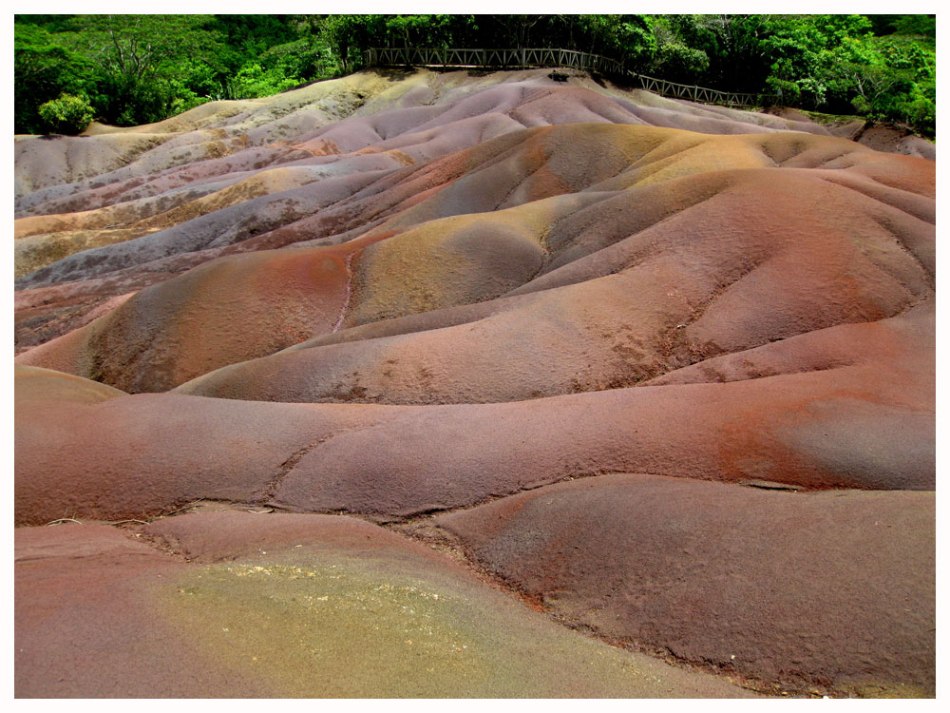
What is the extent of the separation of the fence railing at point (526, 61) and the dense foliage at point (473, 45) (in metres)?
Answer: 0.48

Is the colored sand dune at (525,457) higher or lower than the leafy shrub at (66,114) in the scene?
lower

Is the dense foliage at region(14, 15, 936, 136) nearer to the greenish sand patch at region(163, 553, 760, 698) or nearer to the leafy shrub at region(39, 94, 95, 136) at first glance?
the leafy shrub at region(39, 94, 95, 136)

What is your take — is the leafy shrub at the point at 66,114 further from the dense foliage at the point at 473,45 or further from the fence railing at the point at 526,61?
the fence railing at the point at 526,61

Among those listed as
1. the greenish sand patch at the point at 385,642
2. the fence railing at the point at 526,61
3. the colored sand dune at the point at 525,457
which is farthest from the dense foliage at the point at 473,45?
the greenish sand patch at the point at 385,642

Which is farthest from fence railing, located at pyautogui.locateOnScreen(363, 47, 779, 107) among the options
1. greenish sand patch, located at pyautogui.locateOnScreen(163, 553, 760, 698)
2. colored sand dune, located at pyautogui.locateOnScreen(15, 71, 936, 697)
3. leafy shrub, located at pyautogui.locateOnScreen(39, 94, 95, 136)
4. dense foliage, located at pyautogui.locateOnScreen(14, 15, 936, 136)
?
greenish sand patch, located at pyautogui.locateOnScreen(163, 553, 760, 698)

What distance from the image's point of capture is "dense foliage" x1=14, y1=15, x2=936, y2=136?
40.7 m

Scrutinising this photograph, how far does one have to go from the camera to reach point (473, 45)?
42875mm

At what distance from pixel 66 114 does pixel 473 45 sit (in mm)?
21062

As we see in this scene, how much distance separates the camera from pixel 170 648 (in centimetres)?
388

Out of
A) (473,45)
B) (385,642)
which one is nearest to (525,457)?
(385,642)

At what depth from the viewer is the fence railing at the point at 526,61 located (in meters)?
41.3

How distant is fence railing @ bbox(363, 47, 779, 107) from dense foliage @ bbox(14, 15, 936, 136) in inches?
19.1

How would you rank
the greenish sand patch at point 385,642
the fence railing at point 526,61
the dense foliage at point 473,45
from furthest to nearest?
1. the fence railing at point 526,61
2. the dense foliage at point 473,45
3. the greenish sand patch at point 385,642

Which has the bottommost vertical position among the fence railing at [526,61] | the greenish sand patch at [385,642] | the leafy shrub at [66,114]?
the greenish sand patch at [385,642]
